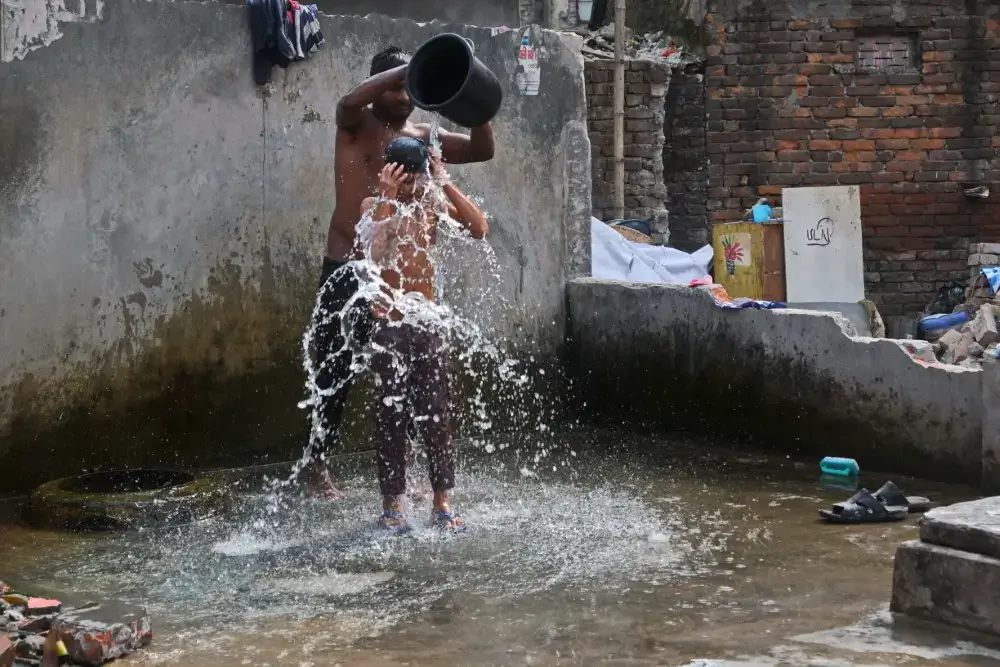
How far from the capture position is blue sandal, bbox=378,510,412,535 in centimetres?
463

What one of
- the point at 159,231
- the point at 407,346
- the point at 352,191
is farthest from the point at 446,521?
the point at 159,231

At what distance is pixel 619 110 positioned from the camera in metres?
10.9

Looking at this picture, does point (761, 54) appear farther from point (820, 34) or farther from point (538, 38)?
point (538, 38)

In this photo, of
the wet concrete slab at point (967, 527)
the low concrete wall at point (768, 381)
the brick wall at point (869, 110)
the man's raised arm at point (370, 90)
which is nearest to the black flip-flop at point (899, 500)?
the low concrete wall at point (768, 381)

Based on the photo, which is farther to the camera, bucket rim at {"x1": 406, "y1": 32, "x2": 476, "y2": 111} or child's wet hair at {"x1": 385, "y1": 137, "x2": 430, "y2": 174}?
child's wet hair at {"x1": 385, "y1": 137, "x2": 430, "y2": 174}

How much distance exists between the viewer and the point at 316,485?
5371 millimetres

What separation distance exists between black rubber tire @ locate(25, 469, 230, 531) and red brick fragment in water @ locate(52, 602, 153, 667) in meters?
1.41

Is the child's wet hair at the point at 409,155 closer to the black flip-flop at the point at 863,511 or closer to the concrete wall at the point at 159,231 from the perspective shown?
the concrete wall at the point at 159,231

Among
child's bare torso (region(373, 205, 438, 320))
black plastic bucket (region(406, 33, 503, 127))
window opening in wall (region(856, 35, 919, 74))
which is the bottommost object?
child's bare torso (region(373, 205, 438, 320))

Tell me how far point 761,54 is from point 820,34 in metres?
0.57

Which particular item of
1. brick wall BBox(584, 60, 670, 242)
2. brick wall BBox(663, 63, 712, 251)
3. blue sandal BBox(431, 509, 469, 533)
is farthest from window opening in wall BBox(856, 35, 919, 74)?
blue sandal BBox(431, 509, 469, 533)

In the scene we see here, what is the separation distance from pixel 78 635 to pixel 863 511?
285cm

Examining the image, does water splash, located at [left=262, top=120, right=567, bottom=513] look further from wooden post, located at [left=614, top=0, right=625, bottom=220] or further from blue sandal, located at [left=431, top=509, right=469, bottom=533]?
wooden post, located at [left=614, top=0, right=625, bottom=220]

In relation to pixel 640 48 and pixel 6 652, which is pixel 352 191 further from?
pixel 640 48
